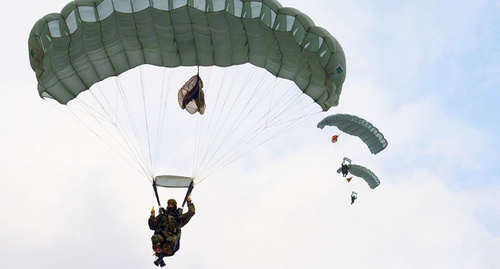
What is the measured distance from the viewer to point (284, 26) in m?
17.5

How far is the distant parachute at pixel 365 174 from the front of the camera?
34.2m

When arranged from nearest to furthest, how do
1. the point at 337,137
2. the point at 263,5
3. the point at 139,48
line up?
the point at 263,5, the point at 139,48, the point at 337,137

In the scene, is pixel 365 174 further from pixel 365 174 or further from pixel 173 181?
pixel 173 181

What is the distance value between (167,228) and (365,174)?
1831 centimetres

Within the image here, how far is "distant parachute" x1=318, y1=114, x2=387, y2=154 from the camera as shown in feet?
93.9

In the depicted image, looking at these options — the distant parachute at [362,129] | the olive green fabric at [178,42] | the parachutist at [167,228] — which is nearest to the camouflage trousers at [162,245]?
the parachutist at [167,228]

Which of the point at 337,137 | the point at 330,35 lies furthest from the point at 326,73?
the point at 337,137

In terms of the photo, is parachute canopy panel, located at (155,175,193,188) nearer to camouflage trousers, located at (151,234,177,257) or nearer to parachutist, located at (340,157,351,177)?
camouflage trousers, located at (151,234,177,257)

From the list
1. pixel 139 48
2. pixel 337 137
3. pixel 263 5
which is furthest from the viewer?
pixel 337 137

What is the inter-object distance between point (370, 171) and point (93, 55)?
18.9 m

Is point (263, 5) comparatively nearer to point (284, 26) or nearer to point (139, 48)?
point (284, 26)

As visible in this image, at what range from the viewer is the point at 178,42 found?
61.1ft

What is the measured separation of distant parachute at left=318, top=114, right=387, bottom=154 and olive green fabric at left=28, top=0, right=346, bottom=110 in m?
9.65

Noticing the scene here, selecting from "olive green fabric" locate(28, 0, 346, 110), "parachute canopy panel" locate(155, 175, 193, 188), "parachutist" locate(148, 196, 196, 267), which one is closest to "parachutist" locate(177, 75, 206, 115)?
"olive green fabric" locate(28, 0, 346, 110)
